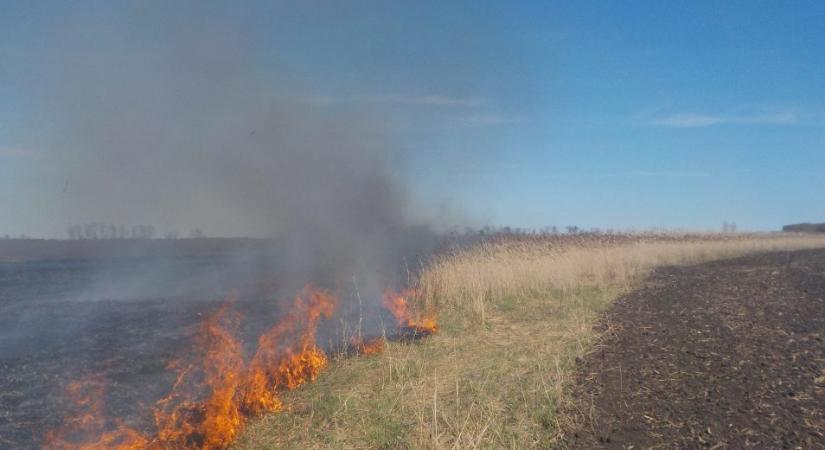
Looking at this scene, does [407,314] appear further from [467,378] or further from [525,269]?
[467,378]

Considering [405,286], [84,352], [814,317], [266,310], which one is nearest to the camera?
[814,317]

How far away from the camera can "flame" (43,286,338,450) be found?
6.12 metres

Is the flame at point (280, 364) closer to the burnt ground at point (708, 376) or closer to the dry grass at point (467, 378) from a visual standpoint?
the dry grass at point (467, 378)

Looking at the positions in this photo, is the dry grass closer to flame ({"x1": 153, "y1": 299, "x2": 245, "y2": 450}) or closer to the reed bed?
the reed bed

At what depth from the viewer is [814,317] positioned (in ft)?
28.6

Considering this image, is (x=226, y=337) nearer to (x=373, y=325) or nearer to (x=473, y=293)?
(x=373, y=325)

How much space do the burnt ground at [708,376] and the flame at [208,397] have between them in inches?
145

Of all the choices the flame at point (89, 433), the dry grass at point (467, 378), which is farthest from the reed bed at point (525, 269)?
the flame at point (89, 433)

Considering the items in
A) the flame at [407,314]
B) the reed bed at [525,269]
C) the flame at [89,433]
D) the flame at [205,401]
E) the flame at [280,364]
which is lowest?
the flame at [89,433]

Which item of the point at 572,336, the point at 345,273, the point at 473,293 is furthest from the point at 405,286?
the point at 572,336

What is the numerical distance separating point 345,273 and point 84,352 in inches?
496

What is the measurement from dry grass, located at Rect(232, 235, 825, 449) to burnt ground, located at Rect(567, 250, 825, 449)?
0.51 metres

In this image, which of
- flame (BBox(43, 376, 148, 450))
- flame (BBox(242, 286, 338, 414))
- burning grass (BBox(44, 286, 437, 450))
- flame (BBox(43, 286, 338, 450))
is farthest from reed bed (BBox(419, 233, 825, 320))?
flame (BBox(43, 376, 148, 450))

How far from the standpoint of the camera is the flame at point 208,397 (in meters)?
6.12
